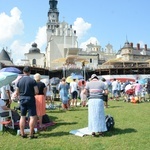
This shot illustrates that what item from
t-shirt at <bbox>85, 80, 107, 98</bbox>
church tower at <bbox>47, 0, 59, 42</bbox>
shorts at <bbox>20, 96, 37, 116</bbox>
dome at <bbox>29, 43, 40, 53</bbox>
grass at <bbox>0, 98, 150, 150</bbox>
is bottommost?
grass at <bbox>0, 98, 150, 150</bbox>

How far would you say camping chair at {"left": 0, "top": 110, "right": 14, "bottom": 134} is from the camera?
836 cm

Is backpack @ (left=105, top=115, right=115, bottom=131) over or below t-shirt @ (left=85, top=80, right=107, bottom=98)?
below

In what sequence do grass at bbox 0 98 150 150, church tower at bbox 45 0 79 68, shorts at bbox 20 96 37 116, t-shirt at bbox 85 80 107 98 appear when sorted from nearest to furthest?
grass at bbox 0 98 150 150 → shorts at bbox 20 96 37 116 → t-shirt at bbox 85 80 107 98 → church tower at bbox 45 0 79 68

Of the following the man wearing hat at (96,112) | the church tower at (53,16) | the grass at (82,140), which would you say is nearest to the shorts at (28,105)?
the grass at (82,140)

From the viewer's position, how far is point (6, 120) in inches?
340

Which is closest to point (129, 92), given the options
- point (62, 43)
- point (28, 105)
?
point (28, 105)

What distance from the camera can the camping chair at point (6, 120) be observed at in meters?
8.36

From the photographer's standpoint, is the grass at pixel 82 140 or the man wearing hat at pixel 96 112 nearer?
the grass at pixel 82 140

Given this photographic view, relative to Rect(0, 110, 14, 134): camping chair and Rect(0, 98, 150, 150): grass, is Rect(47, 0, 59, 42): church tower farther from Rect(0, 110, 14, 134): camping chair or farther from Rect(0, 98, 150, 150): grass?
Rect(0, 98, 150, 150): grass

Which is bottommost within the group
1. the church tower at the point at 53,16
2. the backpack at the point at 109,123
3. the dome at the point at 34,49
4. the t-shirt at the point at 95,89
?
the backpack at the point at 109,123

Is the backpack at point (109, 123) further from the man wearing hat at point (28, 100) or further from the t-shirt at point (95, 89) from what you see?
the man wearing hat at point (28, 100)

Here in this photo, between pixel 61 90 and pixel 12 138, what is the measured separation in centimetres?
646

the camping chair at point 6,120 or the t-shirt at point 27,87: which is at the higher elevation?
the t-shirt at point 27,87

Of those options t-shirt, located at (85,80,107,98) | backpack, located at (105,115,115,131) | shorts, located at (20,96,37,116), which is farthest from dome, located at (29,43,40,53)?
shorts, located at (20,96,37,116)
